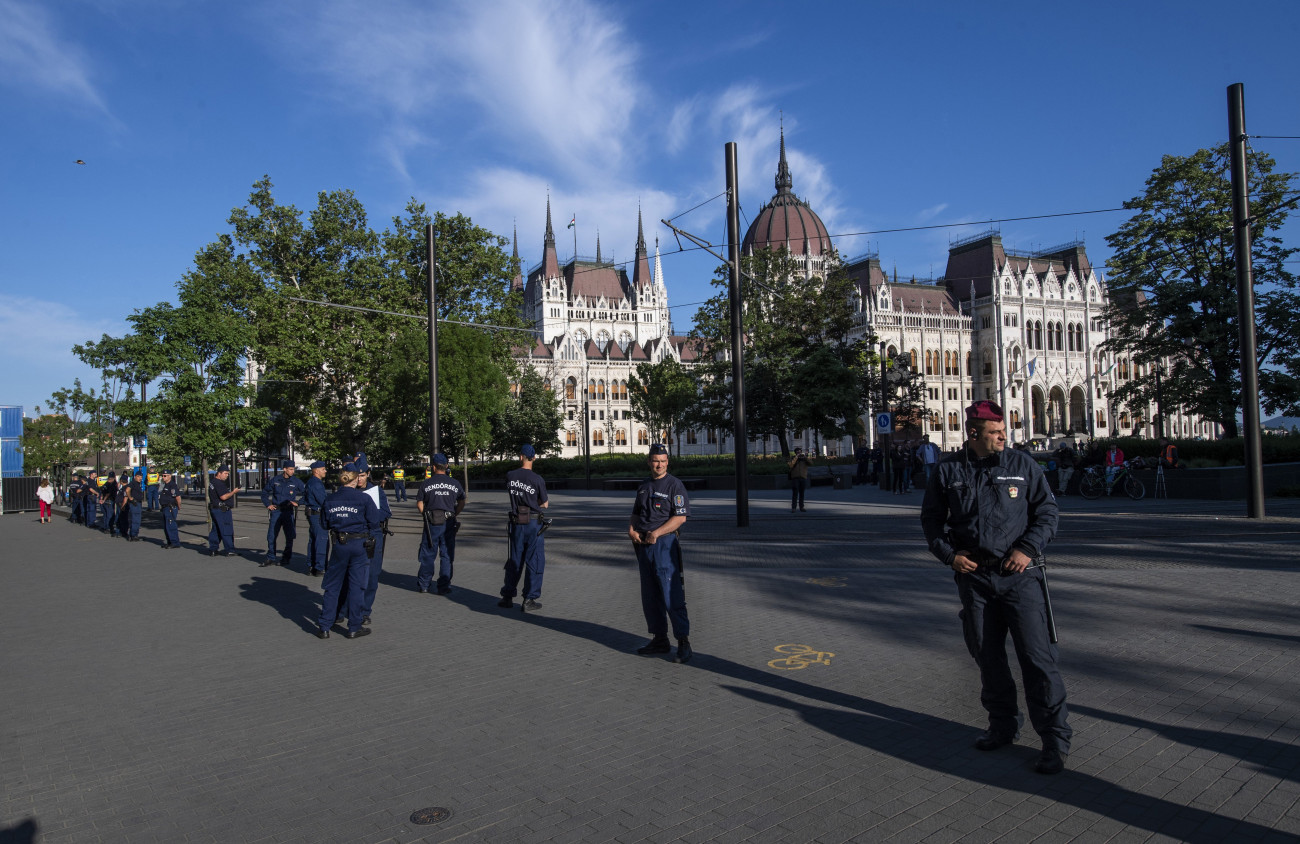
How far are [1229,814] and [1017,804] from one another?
855 millimetres

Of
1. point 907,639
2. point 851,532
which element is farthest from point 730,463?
point 907,639

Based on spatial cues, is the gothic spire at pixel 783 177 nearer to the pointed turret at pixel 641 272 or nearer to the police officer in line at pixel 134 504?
the pointed turret at pixel 641 272

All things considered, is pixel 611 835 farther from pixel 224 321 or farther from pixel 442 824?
pixel 224 321

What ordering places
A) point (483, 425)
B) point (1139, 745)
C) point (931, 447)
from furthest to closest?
point (483, 425)
point (931, 447)
point (1139, 745)

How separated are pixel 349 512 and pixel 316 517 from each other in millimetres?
4926

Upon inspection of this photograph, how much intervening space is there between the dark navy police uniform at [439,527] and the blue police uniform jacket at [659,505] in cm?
412

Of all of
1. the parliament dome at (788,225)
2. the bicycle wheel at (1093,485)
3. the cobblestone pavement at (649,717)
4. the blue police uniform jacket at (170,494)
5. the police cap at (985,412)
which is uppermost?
the parliament dome at (788,225)

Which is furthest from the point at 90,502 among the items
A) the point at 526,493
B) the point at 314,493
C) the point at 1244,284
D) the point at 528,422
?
the point at 528,422

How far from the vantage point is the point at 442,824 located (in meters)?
3.79

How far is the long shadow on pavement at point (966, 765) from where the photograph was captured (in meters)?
3.56

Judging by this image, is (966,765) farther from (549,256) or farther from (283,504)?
(549,256)

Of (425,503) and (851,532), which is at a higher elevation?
(425,503)

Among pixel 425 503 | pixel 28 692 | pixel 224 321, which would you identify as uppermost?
pixel 224 321

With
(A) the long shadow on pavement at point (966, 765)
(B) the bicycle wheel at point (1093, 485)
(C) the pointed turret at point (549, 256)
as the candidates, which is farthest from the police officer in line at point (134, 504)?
(C) the pointed turret at point (549, 256)
